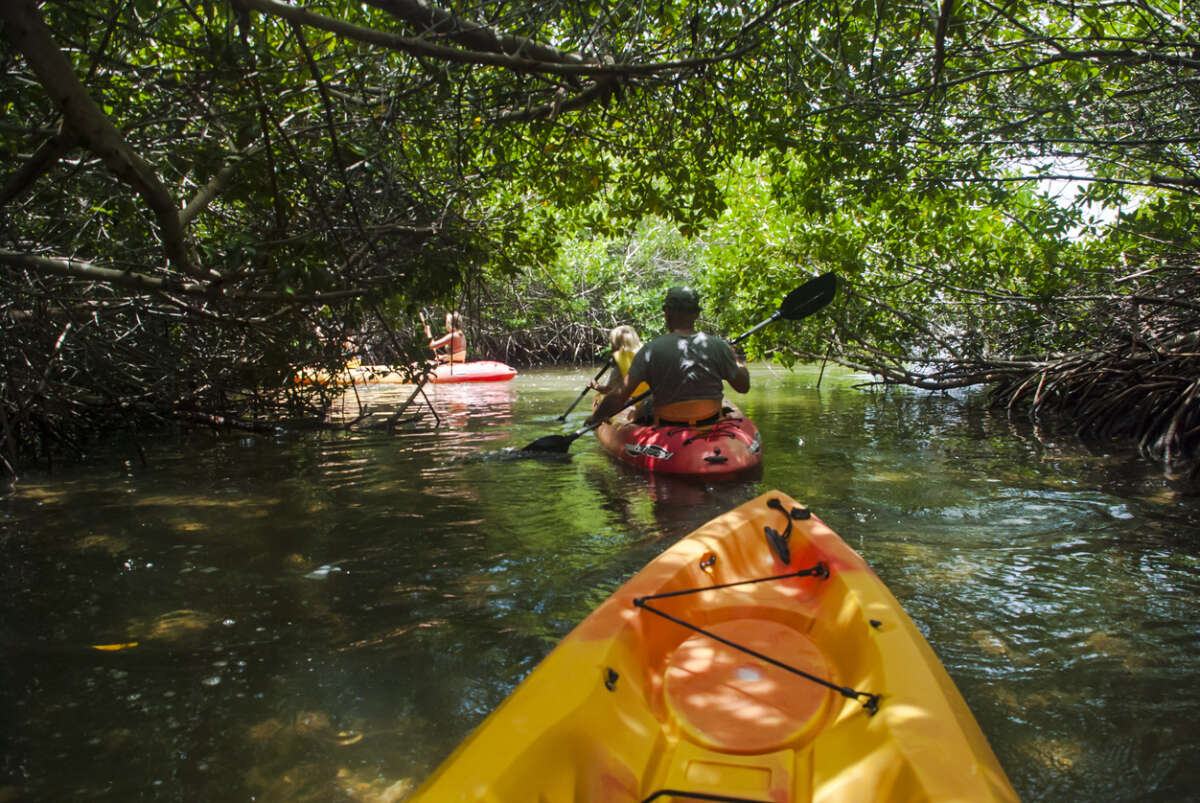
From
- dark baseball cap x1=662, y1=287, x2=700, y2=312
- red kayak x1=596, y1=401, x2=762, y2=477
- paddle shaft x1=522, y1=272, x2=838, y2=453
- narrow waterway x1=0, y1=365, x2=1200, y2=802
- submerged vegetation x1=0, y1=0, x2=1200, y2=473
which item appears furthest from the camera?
paddle shaft x1=522, y1=272, x2=838, y2=453

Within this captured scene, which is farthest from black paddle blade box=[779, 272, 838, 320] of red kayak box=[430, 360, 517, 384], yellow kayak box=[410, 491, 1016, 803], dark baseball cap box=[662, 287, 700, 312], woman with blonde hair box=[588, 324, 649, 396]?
red kayak box=[430, 360, 517, 384]

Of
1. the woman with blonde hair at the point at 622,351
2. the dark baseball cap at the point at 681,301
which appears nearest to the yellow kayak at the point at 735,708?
the dark baseball cap at the point at 681,301

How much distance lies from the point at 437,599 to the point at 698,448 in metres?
2.85

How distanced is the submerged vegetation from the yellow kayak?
184 cm

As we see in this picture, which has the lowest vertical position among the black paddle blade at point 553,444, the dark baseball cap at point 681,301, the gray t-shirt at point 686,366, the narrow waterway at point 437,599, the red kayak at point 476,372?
the narrow waterway at point 437,599

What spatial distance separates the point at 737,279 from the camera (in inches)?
416

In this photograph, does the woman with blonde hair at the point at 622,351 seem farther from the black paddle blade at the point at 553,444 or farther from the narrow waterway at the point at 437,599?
the narrow waterway at the point at 437,599

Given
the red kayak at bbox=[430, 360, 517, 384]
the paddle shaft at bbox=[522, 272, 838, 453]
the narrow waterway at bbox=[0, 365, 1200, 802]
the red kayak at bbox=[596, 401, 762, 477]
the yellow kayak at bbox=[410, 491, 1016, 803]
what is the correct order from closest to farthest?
the yellow kayak at bbox=[410, 491, 1016, 803] < the narrow waterway at bbox=[0, 365, 1200, 802] < the red kayak at bbox=[596, 401, 762, 477] < the paddle shaft at bbox=[522, 272, 838, 453] < the red kayak at bbox=[430, 360, 517, 384]

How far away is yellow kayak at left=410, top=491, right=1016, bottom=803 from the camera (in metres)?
1.71

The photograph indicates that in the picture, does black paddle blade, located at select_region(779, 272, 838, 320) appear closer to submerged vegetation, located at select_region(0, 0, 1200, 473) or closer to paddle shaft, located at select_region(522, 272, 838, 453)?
paddle shaft, located at select_region(522, 272, 838, 453)

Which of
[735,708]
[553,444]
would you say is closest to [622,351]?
[553,444]

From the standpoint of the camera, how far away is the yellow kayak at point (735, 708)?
171 cm

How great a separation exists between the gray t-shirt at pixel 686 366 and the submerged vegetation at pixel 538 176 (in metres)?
0.92

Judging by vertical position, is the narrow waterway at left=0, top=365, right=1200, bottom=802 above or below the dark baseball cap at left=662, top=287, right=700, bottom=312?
below
